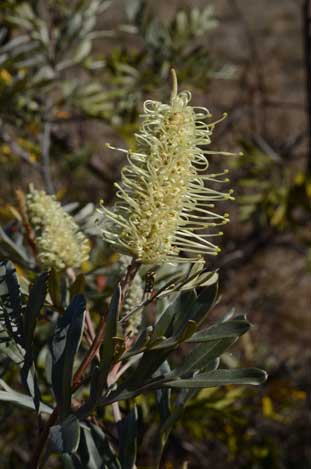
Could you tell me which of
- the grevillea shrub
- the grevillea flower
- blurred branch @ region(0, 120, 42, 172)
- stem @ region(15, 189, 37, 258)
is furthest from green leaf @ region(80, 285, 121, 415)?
blurred branch @ region(0, 120, 42, 172)

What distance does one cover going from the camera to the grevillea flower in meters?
0.90

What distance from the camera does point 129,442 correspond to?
0.80 m

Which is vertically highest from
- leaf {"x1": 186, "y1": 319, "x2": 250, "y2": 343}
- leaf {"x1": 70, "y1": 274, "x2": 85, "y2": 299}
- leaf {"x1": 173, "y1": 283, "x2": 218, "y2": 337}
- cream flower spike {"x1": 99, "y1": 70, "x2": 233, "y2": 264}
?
cream flower spike {"x1": 99, "y1": 70, "x2": 233, "y2": 264}

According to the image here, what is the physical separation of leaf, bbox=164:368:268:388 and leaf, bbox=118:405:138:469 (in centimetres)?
10

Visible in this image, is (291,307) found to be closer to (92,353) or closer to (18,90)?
(18,90)

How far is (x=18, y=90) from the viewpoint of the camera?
147cm

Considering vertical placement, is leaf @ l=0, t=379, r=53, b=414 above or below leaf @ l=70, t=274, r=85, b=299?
below

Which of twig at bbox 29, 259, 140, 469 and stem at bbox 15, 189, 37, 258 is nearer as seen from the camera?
twig at bbox 29, 259, 140, 469

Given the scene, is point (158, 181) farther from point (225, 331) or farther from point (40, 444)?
point (40, 444)

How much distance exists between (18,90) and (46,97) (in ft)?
1.28

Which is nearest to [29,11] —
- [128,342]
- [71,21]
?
[71,21]

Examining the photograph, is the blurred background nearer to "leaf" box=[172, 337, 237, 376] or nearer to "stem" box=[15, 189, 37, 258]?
"stem" box=[15, 189, 37, 258]

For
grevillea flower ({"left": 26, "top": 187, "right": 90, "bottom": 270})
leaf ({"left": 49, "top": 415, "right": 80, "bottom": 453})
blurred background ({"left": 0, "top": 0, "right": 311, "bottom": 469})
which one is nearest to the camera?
leaf ({"left": 49, "top": 415, "right": 80, "bottom": 453})

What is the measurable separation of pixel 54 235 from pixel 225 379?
32cm
